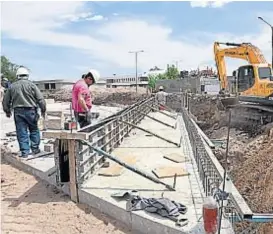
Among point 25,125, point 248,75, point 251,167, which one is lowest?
point 251,167

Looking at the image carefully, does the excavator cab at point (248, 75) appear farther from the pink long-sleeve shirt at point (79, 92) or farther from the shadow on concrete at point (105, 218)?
the shadow on concrete at point (105, 218)

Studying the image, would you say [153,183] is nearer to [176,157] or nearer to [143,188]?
[143,188]

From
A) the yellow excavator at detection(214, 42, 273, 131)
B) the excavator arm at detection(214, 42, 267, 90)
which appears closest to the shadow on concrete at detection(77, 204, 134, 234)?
the yellow excavator at detection(214, 42, 273, 131)

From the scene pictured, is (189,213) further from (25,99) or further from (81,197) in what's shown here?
(25,99)

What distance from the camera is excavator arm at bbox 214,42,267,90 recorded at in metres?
19.6

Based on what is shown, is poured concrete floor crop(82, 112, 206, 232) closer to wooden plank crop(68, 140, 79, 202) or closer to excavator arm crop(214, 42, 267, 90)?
wooden plank crop(68, 140, 79, 202)

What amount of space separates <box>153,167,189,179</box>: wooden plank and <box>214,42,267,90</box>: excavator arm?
15.1 meters

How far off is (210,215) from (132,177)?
8.03ft

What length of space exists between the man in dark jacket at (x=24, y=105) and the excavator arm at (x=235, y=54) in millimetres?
15348

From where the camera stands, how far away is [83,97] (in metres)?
6.61

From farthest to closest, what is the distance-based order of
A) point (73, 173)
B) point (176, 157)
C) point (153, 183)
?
1. point (176, 157)
2. point (153, 183)
3. point (73, 173)

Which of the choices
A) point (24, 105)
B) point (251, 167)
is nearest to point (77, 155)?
point (24, 105)

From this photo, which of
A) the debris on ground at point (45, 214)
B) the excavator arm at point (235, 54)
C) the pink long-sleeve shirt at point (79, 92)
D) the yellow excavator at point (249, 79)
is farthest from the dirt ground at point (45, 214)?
the excavator arm at point (235, 54)

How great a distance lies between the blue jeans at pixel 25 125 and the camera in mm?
6320
